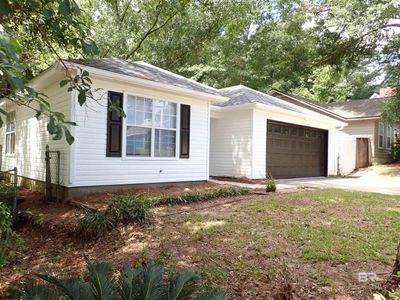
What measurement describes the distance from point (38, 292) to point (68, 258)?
315 cm

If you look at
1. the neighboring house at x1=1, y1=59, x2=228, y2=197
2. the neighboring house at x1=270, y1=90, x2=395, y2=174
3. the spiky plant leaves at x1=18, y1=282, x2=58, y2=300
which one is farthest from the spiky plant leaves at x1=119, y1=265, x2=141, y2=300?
the neighboring house at x1=270, y1=90, x2=395, y2=174

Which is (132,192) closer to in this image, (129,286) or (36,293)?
(129,286)

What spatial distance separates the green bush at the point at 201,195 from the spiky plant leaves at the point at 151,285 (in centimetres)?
435

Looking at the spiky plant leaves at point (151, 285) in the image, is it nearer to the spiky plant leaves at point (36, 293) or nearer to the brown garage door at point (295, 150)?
the spiky plant leaves at point (36, 293)

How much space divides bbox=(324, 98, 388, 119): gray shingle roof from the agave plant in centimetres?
2032

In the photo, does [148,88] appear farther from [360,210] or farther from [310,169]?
[310,169]

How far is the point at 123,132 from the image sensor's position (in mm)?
8266

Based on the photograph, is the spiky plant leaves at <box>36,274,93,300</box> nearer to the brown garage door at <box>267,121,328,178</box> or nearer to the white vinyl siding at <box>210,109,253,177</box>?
the white vinyl siding at <box>210,109,253,177</box>

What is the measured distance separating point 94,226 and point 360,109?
20807 mm

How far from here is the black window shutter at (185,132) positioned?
9.56m

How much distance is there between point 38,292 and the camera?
2.33m

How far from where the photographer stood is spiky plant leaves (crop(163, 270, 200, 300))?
2.49 meters

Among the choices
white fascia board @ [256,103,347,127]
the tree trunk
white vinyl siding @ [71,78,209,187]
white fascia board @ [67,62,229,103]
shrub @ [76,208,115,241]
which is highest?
white fascia board @ [67,62,229,103]

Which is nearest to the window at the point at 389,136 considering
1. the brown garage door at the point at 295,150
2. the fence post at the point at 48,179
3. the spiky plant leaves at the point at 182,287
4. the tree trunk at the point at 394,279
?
the brown garage door at the point at 295,150
